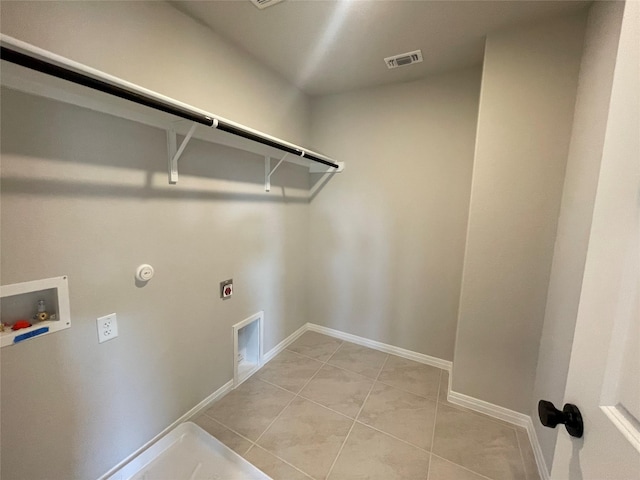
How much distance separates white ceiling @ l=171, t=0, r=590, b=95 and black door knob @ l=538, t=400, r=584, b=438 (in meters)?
1.82

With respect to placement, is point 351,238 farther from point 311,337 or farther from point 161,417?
point 161,417

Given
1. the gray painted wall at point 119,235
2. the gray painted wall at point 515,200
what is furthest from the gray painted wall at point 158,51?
the gray painted wall at point 515,200

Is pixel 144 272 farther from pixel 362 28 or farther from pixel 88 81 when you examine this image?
pixel 362 28

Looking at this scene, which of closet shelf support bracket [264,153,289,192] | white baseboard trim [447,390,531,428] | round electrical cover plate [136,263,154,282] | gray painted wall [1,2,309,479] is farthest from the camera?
closet shelf support bracket [264,153,289,192]

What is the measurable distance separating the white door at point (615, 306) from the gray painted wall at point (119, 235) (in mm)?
1732

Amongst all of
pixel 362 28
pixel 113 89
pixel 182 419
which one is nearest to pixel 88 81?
pixel 113 89

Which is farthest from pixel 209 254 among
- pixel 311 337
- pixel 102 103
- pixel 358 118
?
pixel 358 118

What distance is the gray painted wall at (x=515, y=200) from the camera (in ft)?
4.92

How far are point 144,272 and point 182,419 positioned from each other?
1.04 meters

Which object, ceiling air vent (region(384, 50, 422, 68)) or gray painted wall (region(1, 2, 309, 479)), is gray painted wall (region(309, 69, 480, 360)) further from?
gray painted wall (region(1, 2, 309, 479))

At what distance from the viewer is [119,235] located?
4.28 feet

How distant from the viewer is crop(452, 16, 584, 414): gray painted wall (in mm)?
1500

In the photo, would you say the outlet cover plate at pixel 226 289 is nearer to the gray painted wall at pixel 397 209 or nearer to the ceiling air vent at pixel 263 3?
the gray painted wall at pixel 397 209

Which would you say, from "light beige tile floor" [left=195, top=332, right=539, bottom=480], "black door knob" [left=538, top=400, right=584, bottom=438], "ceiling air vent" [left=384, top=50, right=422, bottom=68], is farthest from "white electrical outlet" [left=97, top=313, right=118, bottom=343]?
"ceiling air vent" [left=384, top=50, right=422, bottom=68]
